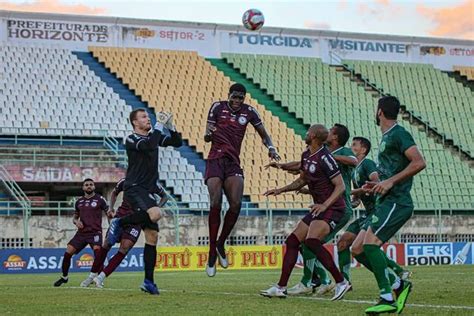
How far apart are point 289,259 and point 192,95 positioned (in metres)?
31.5

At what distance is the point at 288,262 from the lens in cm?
1401

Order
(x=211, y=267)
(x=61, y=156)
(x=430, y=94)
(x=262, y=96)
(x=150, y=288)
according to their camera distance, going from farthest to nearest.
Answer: (x=430, y=94), (x=262, y=96), (x=61, y=156), (x=211, y=267), (x=150, y=288)

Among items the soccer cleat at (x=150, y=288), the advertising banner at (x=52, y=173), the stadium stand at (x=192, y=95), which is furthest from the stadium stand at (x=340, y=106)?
the soccer cleat at (x=150, y=288)

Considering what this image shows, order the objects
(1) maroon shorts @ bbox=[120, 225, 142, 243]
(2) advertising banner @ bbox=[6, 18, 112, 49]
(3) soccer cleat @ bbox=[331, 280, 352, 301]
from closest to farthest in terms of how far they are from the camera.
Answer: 1. (3) soccer cleat @ bbox=[331, 280, 352, 301]
2. (1) maroon shorts @ bbox=[120, 225, 142, 243]
3. (2) advertising banner @ bbox=[6, 18, 112, 49]

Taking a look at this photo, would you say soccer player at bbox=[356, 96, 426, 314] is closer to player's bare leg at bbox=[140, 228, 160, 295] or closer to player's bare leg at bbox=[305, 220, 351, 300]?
player's bare leg at bbox=[305, 220, 351, 300]

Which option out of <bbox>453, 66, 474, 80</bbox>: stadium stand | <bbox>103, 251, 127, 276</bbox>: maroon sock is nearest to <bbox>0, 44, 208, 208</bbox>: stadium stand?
<bbox>453, 66, 474, 80</bbox>: stadium stand

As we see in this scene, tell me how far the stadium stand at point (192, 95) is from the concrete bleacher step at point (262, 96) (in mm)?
615

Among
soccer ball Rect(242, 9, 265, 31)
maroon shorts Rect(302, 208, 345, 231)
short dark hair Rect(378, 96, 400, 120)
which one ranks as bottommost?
maroon shorts Rect(302, 208, 345, 231)

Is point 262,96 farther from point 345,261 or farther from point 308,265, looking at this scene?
point 308,265

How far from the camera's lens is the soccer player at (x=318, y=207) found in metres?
13.9

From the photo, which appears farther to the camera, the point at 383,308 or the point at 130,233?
the point at 130,233

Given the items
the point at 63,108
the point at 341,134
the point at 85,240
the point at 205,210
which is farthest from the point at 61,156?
the point at 341,134

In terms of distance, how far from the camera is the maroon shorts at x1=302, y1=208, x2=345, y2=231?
14.2 meters

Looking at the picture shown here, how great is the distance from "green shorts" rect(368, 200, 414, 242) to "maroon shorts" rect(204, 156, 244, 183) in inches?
194
